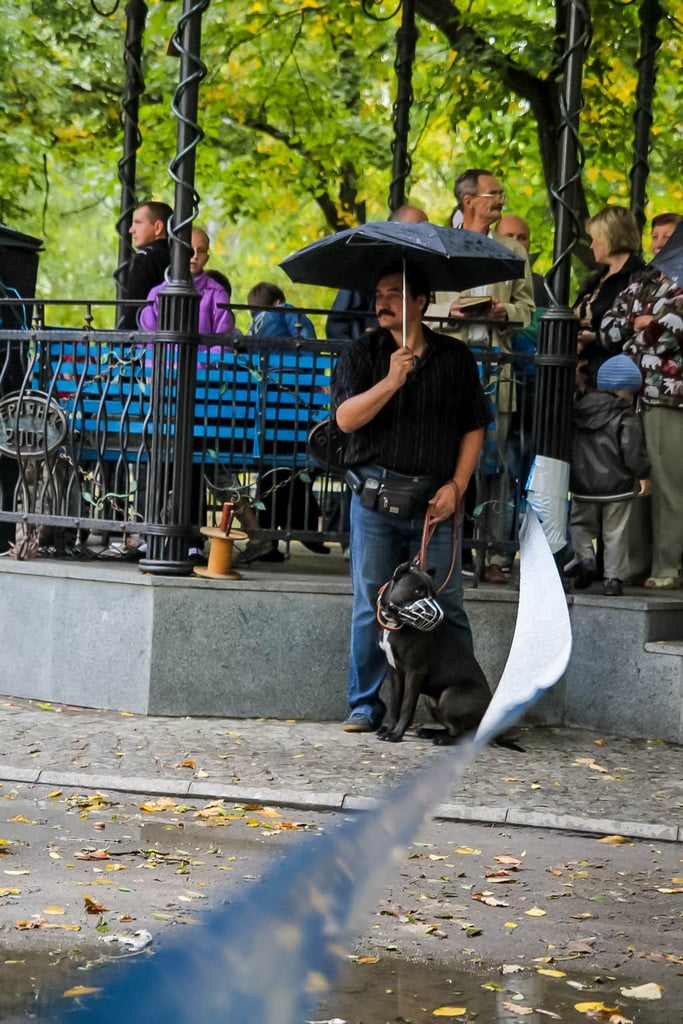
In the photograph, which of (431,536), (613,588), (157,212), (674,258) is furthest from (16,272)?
(674,258)

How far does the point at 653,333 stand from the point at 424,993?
17.2 ft

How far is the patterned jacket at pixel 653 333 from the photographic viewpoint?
28.1 ft

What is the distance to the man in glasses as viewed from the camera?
8.73 m

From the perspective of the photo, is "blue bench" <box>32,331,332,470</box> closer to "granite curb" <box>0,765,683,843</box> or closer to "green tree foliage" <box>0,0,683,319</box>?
"granite curb" <box>0,765,683,843</box>

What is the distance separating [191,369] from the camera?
8.59 meters

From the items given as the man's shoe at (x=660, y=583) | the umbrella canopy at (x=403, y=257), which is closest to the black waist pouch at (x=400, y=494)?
the umbrella canopy at (x=403, y=257)

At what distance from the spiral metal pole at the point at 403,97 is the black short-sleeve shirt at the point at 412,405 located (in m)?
5.03

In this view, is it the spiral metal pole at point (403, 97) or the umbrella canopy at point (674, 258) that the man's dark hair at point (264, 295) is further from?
the umbrella canopy at point (674, 258)

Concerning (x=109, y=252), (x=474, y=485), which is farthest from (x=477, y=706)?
(x=109, y=252)

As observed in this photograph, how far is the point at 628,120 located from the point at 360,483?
1074 cm

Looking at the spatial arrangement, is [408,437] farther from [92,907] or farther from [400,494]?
[92,907]

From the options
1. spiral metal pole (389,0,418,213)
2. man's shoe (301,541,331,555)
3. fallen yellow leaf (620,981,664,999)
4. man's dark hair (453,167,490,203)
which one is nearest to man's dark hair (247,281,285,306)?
spiral metal pole (389,0,418,213)

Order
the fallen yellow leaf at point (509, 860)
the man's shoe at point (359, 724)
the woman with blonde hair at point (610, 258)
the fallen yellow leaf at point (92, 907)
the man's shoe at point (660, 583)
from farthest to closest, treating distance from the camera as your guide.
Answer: the man's shoe at point (660, 583)
the woman with blonde hair at point (610, 258)
the man's shoe at point (359, 724)
the fallen yellow leaf at point (509, 860)
the fallen yellow leaf at point (92, 907)

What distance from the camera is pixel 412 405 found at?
760 cm
